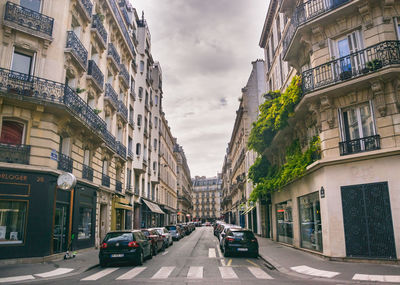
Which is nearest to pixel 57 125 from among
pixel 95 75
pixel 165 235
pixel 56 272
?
pixel 95 75

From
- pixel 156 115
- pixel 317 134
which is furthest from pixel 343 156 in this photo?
pixel 156 115

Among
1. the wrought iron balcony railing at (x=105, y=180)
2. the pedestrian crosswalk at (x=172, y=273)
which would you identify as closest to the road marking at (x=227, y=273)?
the pedestrian crosswalk at (x=172, y=273)

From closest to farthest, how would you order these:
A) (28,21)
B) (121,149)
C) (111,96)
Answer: (28,21)
(111,96)
(121,149)

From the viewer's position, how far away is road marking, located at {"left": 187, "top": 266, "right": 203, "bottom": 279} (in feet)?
34.7

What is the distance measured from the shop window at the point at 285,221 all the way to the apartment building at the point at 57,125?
472 inches

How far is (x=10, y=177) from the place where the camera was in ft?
45.4

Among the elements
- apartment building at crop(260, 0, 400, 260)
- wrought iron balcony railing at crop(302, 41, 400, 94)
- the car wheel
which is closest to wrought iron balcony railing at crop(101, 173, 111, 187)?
the car wheel

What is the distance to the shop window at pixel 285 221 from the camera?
20000 mm

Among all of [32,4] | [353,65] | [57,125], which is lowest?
[57,125]

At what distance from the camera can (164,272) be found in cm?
1158

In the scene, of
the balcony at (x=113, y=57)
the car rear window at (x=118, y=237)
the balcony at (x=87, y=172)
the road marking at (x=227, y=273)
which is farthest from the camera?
the balcony at (x=113, y=57)

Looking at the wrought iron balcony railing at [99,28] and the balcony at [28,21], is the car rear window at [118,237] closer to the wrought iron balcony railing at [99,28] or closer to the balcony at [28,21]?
the balcony at [28,21]

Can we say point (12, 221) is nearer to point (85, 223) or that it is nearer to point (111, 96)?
point (85, 223)

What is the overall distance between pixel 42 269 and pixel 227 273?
6.89m
